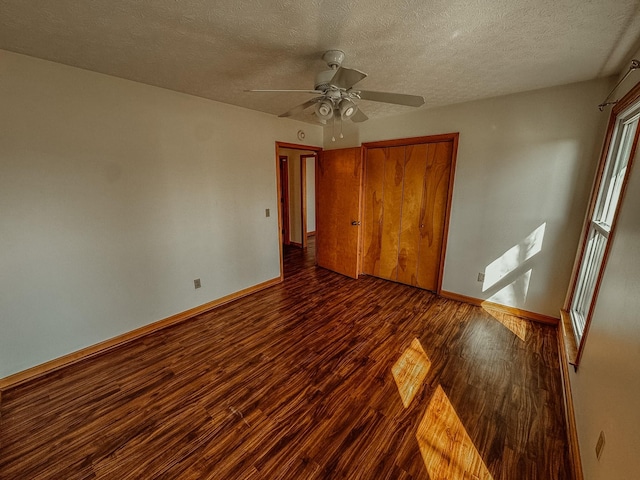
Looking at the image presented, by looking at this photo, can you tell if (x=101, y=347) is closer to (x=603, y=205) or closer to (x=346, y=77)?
(x=346, y=77)

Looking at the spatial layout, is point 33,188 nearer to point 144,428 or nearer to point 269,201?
point 144,428

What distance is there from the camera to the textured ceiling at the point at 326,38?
4.34 feet

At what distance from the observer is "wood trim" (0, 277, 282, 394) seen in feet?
6.36

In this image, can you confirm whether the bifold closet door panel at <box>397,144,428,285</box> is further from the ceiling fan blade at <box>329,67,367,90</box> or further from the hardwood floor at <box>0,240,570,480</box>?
the ceiling fan blade at <box>329,67,367,90</box>

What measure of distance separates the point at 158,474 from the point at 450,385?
Result: 189 cm

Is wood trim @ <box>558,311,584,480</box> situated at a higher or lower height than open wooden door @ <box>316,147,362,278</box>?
lower

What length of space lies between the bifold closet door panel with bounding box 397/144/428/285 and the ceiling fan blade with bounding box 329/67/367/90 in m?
2.02

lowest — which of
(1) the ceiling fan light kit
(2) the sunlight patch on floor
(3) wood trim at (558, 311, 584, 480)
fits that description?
(2) the sunlight patch on floor

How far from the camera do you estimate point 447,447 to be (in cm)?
143

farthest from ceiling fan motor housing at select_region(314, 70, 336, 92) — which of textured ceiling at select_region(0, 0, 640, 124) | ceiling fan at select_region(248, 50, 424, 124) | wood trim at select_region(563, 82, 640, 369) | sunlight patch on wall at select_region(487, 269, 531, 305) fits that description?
sunlight patch on wall at select_region(487, 269, 531, 305)

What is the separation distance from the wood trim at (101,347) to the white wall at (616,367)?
318cm

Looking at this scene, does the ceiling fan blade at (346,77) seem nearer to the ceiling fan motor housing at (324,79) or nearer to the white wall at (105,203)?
the ceiling fan motor housing at (324,79)

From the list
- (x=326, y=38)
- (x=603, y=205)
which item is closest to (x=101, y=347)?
(x=326, y=38)

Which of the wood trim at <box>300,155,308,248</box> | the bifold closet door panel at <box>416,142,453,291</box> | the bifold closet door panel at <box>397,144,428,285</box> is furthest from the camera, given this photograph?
the wood trim at <box>300,155,308,248</box>
